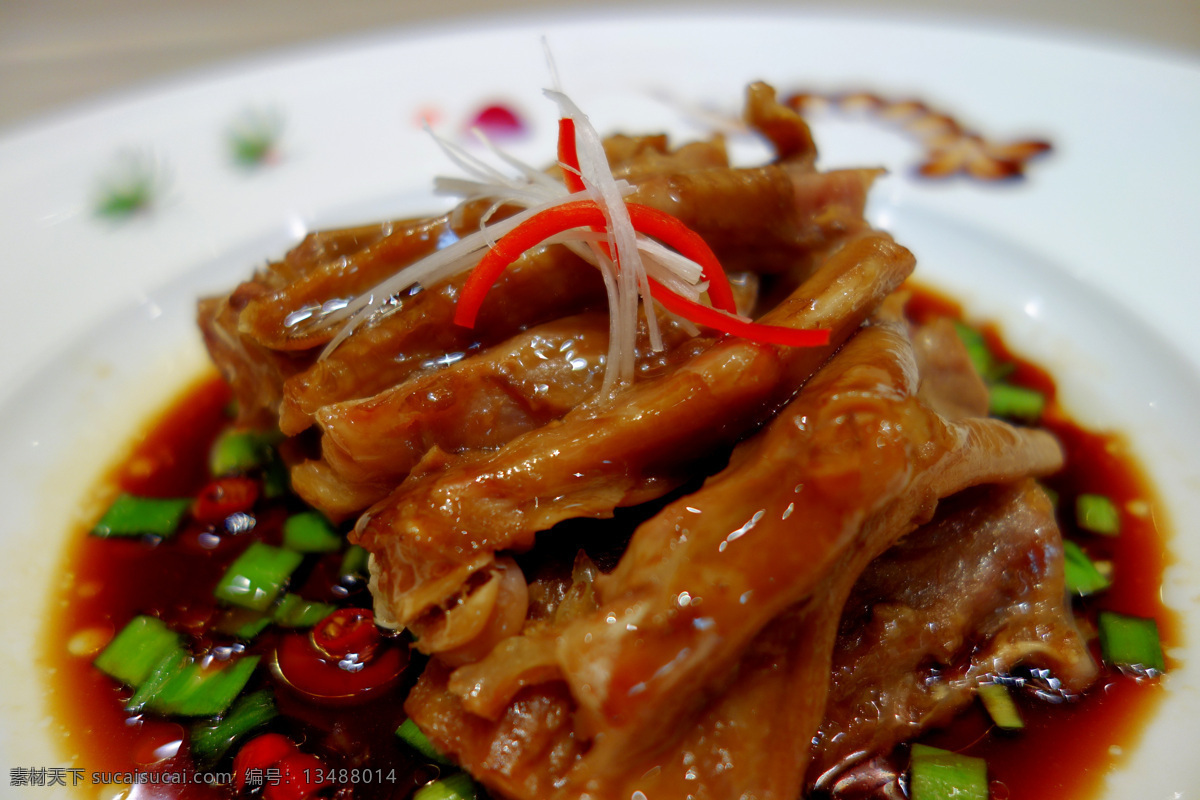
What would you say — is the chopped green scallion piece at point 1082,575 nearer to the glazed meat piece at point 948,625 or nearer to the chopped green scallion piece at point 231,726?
the glazed meat piece at point 948,625

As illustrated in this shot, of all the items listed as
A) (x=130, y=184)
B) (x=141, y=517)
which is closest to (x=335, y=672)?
(x=141, y=517)

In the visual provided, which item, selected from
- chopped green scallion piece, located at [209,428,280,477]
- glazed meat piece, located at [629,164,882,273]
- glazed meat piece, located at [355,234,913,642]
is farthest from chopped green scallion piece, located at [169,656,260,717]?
glazed meat piece, located at [629,164,882,273]

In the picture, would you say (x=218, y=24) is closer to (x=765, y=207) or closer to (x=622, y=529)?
(x=765, y=207)

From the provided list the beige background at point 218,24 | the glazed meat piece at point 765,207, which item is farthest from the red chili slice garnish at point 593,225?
the beige background at point 218,24

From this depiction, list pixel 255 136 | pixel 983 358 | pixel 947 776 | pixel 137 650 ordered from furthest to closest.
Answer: pixel 255 136 → pixel 983 358 → pixel 137 650 → pixel 947 776

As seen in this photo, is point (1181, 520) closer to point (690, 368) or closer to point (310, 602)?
point (690, 368)

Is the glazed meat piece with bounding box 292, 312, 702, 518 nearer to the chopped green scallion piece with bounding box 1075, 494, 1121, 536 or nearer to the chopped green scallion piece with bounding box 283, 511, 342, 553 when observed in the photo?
the chopped green scallion piece with bounding box 283, 511, 342, 553
